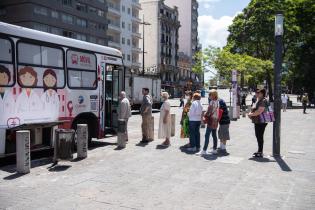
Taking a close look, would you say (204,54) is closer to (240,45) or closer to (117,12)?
(240,45)

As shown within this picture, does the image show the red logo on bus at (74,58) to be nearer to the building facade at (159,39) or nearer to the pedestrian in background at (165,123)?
the pedestrian in background at (165,123)

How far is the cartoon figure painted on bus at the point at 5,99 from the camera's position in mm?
9156

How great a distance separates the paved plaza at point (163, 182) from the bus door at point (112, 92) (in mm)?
1912

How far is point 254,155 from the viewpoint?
1126 cm

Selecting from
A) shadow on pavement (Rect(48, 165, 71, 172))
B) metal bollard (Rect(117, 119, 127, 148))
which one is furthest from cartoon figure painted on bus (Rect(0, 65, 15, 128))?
metal bollard (Rect(117, 119, 127, 148))

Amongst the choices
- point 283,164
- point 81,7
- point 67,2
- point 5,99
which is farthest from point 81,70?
point 81,7

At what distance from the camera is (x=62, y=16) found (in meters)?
53.2

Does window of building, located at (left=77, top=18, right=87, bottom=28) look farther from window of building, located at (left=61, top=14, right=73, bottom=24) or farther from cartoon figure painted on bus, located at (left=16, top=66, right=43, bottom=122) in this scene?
cartoon figure painted on bus, located at (left=16, top=66, right=43, bottom=122)

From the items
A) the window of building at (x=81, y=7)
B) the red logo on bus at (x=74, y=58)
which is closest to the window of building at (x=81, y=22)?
the window of building at (x=81, y=7)

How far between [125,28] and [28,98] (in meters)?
64.0

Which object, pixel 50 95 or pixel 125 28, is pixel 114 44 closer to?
pixel 125 28

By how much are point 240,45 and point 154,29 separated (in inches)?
1619

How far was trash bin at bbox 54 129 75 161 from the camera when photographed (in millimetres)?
9430

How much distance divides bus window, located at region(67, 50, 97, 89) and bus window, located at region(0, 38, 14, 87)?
205cm
